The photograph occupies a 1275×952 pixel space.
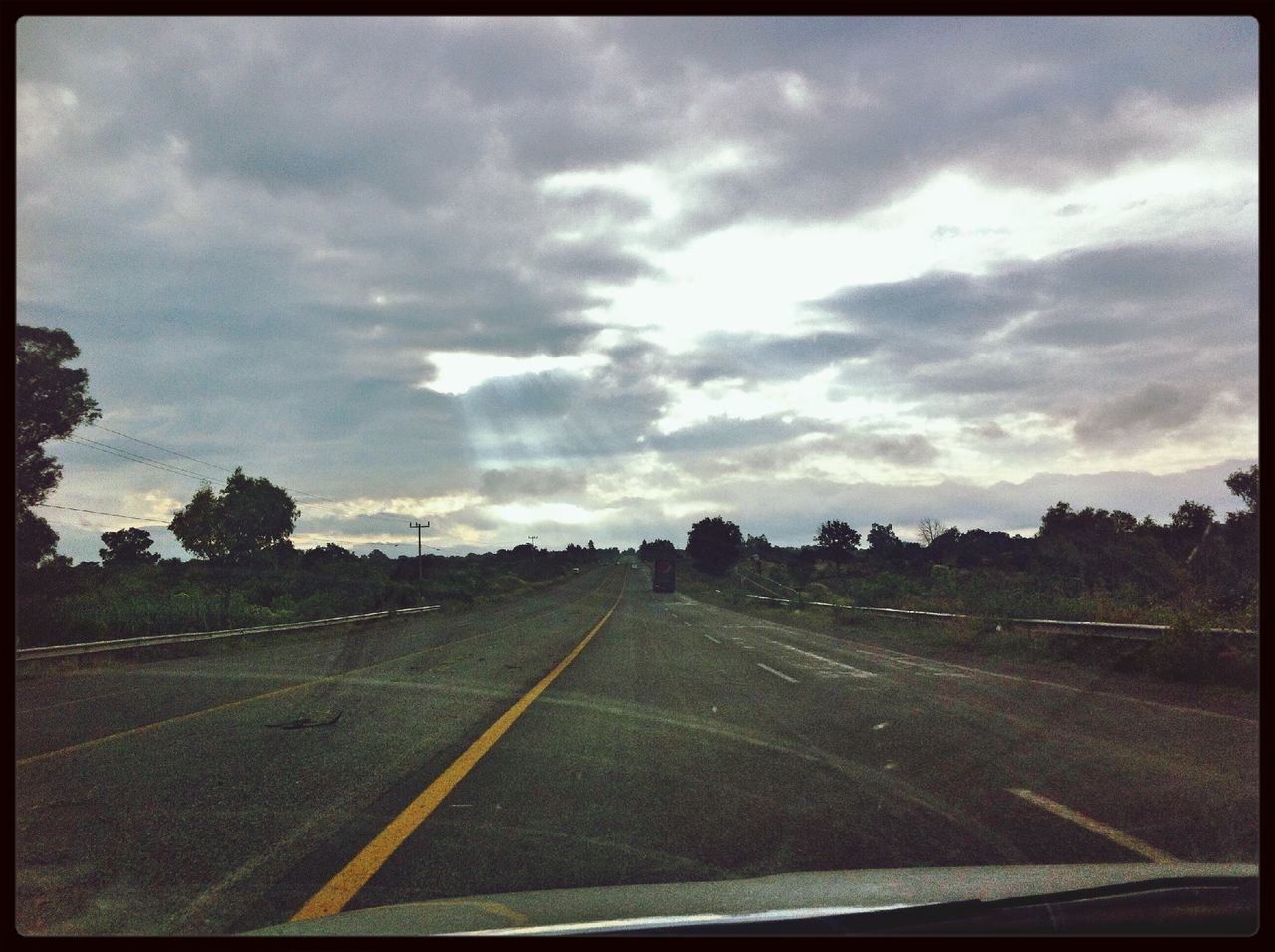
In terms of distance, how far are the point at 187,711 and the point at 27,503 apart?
103 feet

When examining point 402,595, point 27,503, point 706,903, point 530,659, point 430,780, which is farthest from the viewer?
point 402,595

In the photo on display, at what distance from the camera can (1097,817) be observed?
17.9 feet

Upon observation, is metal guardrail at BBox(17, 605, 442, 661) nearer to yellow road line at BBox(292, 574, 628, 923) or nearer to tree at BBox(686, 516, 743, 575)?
yellow road line at BBox(292, 574, 628, 923)

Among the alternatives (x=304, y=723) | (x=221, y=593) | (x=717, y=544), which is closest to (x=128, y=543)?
(x=221, y=593)

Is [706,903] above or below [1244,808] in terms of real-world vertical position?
above

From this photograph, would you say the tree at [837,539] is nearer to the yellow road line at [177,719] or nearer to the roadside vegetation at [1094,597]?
the roadside vegetation at [1094,597]

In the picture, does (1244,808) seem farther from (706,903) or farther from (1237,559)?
(1237,559)

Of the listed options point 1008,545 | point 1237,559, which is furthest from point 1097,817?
point 1008,545

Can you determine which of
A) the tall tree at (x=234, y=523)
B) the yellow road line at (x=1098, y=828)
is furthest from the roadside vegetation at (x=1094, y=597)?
the tall tree at (x=234, y=523)

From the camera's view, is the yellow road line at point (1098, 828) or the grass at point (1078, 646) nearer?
the yellow road line at point (1098, 828)

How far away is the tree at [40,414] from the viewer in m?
34.6

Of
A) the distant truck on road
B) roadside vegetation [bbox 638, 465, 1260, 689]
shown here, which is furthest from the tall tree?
roadside vegetation [bbox 638, 465, 1260, 689]

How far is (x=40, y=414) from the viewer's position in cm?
3512

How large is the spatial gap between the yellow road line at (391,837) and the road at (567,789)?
1.0 inches
